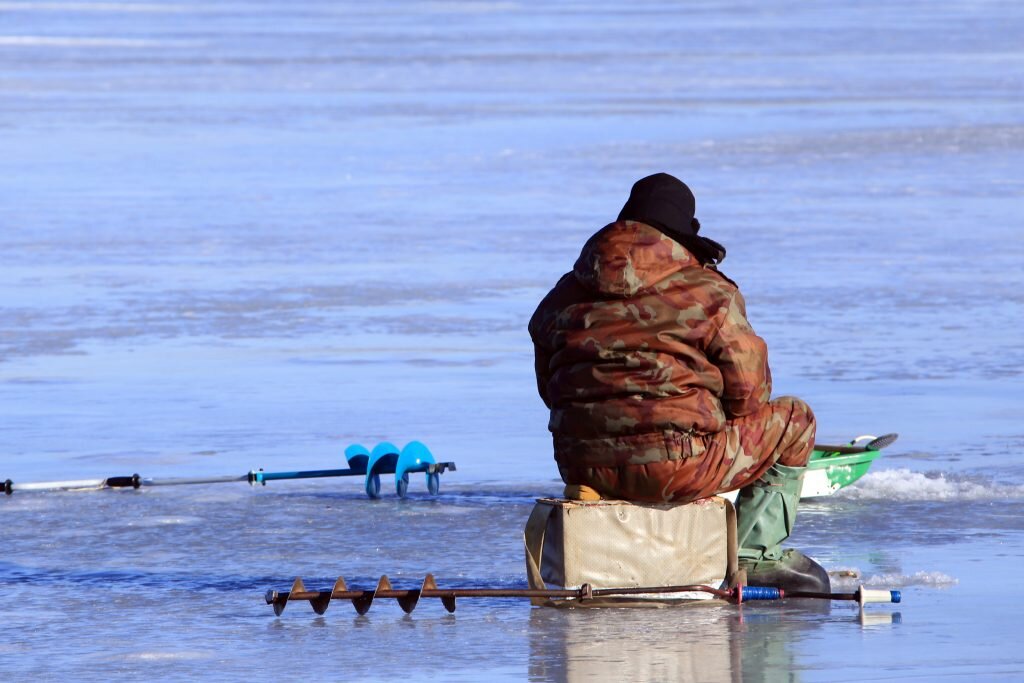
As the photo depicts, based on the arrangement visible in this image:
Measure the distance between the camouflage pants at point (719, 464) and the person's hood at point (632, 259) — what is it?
16.4 inches

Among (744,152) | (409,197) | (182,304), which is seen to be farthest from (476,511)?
(744,152)

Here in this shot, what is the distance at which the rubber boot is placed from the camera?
5.88m

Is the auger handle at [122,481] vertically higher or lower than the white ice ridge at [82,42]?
lower

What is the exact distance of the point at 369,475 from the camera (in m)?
7.32

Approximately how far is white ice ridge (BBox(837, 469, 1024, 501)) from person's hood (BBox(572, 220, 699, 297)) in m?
1.83

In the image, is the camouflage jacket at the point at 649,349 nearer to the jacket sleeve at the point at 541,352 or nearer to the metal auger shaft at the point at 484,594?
the jacket sleeve at the point at 541,352

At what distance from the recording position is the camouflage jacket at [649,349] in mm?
5586

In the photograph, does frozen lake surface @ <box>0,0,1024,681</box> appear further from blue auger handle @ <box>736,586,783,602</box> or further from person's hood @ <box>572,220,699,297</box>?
person's hood @ <box>572,220,699,297</box>

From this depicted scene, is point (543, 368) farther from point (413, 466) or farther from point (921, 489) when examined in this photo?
point (921, 489)

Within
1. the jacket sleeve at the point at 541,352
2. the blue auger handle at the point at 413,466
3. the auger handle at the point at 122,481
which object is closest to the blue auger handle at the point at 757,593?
the jacket sleeve at the point at 541,352

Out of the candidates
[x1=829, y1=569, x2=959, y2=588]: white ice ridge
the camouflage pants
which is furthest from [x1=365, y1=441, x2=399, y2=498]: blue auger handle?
[x1=829, y1=569, x2=959, y2=588]: white ice ridge

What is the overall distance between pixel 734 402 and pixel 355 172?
45.4 ft

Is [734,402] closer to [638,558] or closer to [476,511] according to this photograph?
[638,558]

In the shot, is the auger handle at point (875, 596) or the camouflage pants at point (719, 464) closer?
the auger handle at point (875, 596)
